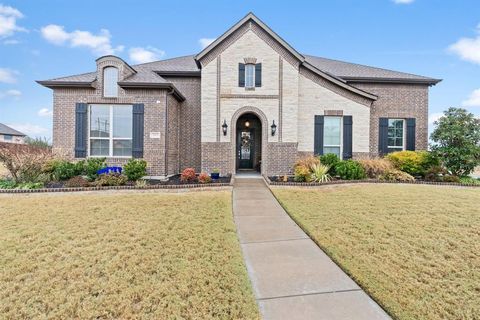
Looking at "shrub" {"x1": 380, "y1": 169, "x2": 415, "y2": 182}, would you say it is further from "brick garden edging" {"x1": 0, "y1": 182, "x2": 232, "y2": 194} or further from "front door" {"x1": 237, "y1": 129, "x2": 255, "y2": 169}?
"front door" {"x1": 237, "y1": 129, "x2": 255, "y2": 169}

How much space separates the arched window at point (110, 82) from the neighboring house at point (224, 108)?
46 millimetres

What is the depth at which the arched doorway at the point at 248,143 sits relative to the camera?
15087 millimetres

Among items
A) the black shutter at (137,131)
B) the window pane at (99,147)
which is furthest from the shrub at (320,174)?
the window pane at (99,147)

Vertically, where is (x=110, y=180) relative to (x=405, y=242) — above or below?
above

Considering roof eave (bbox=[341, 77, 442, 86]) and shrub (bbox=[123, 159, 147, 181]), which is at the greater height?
roof eave (bbox=[341, 77, 442, 86])

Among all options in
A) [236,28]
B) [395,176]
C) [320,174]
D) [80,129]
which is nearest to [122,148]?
[80,129]

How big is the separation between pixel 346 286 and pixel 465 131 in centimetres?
1348

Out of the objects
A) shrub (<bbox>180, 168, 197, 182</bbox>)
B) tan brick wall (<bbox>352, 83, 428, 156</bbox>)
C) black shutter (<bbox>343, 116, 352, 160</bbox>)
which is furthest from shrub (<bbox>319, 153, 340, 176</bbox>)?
shrub (<bbox>180, 168, 197, 182</bbox>)

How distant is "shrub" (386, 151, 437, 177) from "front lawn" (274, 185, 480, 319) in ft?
10.7

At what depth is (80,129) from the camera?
11.8m

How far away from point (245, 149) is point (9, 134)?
6209cm

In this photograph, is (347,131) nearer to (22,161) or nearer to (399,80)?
(399,80)

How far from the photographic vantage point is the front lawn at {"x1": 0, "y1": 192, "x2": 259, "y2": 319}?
2.86 metres

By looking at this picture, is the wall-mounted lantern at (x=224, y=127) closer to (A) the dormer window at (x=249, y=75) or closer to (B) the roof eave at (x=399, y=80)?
(A) the dormer window at (x=249, y=75)
